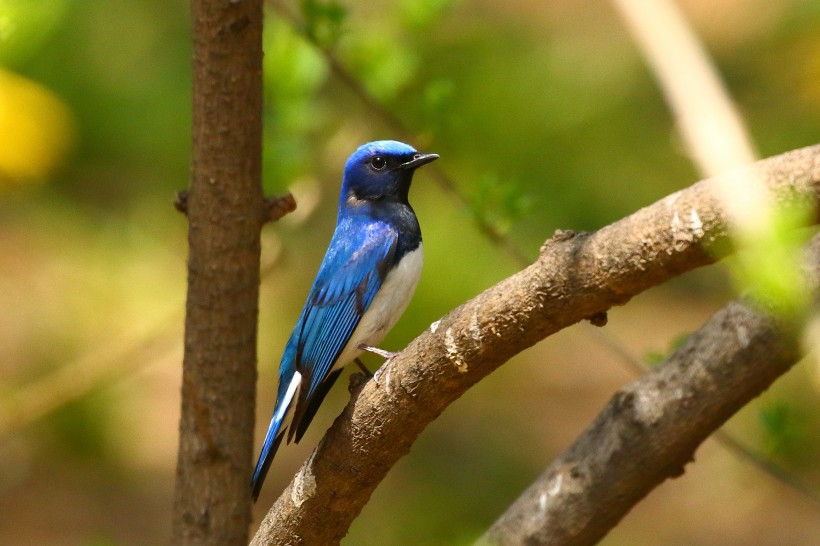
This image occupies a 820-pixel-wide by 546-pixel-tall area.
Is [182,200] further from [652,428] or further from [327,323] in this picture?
[652,428]

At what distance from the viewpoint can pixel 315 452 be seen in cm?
258

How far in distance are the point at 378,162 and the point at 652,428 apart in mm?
1324

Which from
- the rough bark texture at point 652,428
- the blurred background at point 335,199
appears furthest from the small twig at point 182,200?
the rough bark texture at point 652,428

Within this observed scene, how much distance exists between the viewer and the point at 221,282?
3.04 m

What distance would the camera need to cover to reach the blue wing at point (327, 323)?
3170 millimetres

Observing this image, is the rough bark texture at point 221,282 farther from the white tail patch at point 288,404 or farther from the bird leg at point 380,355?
the bird leg at point 380,355

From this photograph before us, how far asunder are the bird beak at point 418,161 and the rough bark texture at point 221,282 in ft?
2.00

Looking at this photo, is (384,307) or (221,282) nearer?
(221,282)

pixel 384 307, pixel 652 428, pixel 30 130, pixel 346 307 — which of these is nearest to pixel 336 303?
pixel 346 307

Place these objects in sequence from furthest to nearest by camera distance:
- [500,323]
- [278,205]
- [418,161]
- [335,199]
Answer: [335,199], [418,161], [278,205], [500,323]

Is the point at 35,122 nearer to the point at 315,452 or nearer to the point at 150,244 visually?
the point at 150,244

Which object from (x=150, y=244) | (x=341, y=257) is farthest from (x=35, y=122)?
(x=341, y=257)

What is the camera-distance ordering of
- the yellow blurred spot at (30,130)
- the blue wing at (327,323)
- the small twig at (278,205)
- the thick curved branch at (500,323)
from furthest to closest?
the yellow blurred spot at (30,130) → the blue wing at (327,323) → the small twig at (278,205) → the thick curved branch at (500,323)

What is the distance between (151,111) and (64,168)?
0.62 metres
